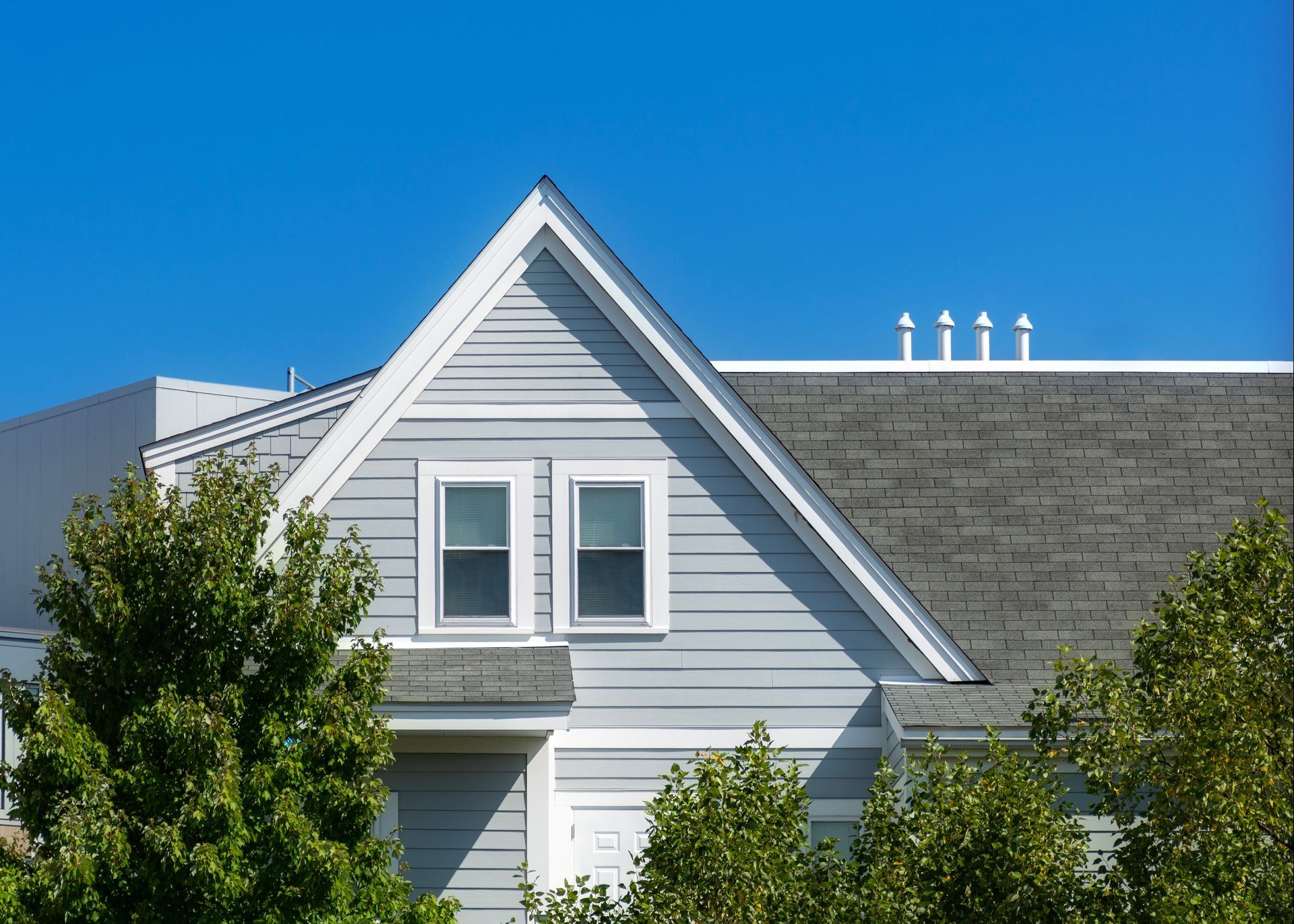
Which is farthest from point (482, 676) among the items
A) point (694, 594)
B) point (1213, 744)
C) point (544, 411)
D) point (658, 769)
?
point (1213, 744)

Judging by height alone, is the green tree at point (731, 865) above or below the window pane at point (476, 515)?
below

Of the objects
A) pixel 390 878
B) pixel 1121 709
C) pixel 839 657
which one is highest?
pixel 839 657

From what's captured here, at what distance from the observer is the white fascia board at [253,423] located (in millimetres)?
14023

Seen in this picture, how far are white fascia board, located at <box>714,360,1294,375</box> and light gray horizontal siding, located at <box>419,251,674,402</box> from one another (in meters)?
2.80

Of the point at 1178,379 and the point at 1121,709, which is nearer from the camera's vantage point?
the point at 1121,709

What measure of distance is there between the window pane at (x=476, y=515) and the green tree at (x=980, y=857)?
17.3 ft

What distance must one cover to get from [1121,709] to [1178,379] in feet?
27.9

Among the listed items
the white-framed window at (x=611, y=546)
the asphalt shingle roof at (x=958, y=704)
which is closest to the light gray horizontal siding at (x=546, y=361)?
the white-framed window at (x=611, y=546)

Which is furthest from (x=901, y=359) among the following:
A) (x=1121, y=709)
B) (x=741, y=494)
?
(x=1121, y=709)

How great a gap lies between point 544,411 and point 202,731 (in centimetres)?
480

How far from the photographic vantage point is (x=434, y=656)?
40.9 ft

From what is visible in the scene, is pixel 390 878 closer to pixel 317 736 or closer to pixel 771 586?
pixel 317 736

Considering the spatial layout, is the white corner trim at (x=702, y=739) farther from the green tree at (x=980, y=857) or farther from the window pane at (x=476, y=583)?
the green tree at (x=980, y=857)

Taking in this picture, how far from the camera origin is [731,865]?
27.3ft
